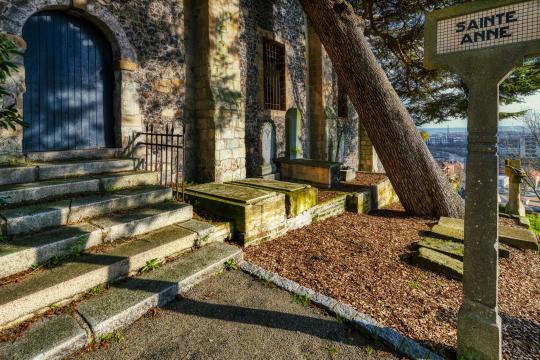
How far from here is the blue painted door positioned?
184 inches

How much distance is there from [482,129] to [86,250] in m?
3.52

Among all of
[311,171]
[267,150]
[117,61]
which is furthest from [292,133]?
[117,61]

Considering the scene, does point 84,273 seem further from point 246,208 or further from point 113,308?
point 246,208

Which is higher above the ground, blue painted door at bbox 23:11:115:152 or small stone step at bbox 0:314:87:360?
blue painted door at bbox 23:11:115:152

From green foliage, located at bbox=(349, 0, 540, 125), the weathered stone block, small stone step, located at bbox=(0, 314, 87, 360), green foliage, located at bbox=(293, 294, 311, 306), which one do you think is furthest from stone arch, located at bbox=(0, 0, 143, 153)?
green foliage, located at bbox=(349, 0, 540, 125)

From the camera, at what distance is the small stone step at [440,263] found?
3.62 meters

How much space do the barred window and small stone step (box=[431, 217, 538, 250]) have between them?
19.9 ft

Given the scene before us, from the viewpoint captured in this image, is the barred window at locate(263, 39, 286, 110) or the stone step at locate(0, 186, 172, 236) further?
the barred window at locate(263, 39, 286, 110)

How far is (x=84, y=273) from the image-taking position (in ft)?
8.67

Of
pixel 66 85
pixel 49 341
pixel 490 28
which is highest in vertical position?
pixel 66 85

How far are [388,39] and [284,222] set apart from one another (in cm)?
936

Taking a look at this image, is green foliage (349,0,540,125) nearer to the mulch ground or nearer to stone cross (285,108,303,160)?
stone cross (285,108,303,160)

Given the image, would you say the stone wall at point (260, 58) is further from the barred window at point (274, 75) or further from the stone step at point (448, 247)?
the stone step at point (448, 247)

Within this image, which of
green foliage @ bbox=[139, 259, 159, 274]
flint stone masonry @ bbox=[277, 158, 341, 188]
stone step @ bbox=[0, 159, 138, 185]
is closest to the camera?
green foliage @ bbox=[139, 259, 159, 274]
